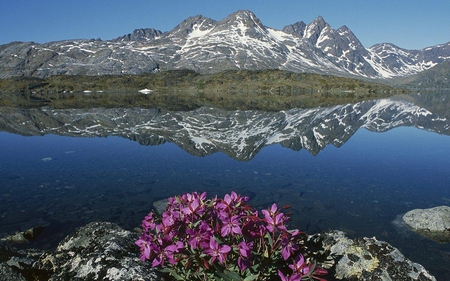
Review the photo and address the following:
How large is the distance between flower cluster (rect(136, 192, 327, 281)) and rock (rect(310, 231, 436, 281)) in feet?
7.43

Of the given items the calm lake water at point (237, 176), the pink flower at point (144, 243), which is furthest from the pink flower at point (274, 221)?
the calm lake water at point (237, 176)

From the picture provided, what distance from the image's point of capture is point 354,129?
3997 centimetres

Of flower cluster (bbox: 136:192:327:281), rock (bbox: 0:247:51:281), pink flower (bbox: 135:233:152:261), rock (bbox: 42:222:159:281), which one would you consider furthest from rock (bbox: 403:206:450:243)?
rock (bbox: 0:247:51:281)

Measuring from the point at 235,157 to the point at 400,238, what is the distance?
43.9 ft

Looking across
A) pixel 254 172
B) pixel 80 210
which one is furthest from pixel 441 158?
pixel 80 210

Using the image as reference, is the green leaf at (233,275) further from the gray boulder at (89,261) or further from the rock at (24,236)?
the rock at (24,236)

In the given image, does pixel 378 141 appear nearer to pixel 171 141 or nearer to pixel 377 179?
pixel 377 179

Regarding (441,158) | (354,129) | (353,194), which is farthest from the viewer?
(354,129)

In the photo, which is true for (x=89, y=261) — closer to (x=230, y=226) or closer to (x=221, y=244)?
(x=221, y=244)

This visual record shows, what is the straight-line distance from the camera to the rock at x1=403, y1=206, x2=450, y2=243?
12242mm

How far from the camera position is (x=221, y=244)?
4.65m

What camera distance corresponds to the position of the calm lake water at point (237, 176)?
1330cm

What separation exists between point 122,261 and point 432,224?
12027 mm

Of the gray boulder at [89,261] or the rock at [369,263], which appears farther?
the rock at [369,263]
